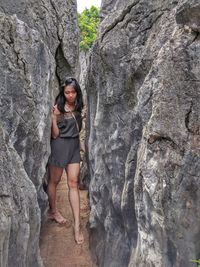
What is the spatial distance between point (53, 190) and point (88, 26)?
11618 millimetres

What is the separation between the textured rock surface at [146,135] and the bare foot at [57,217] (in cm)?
66

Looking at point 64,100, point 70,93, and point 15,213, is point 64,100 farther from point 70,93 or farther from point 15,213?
point 15,213

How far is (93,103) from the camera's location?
7434mm

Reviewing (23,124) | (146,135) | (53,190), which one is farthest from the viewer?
(53,190)

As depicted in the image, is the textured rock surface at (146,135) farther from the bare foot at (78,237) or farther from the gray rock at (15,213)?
the gray rock at (15,213)

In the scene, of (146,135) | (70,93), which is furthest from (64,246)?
(146,135)

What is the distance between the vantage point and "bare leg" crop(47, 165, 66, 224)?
7625 millimetres

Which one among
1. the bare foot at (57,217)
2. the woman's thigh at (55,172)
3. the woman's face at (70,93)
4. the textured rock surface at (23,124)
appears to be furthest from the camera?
the bare foot at (57,217)

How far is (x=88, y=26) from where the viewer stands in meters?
18.1

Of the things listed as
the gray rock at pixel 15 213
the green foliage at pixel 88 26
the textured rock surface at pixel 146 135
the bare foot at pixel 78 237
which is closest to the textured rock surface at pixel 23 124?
the gray rock at pixel 15 213

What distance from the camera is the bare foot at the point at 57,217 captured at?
775 centimetres

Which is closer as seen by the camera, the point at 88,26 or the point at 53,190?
the point at 53,190

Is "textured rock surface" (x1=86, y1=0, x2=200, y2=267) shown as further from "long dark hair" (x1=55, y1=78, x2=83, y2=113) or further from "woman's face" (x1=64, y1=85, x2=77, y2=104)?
"woman's face" (x1=64, y1=85, x2=77, y2=104)

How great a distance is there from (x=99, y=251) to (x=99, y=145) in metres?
1.63
